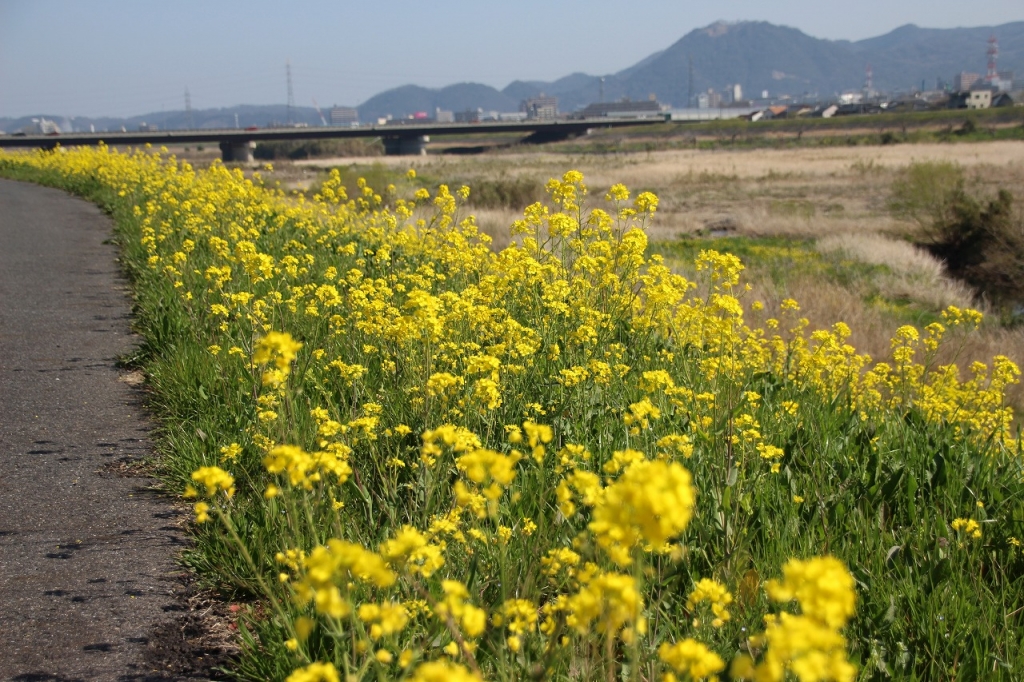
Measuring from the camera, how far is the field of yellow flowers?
6.07 feet

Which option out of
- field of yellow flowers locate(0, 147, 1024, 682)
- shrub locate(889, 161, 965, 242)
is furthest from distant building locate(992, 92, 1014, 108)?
field of yellow flowers locate(0, 147, 1024, 682)

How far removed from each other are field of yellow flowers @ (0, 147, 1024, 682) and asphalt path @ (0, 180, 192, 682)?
20 cm

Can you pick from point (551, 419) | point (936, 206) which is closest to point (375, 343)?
point (551, 419)

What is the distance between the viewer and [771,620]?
2.31 metres

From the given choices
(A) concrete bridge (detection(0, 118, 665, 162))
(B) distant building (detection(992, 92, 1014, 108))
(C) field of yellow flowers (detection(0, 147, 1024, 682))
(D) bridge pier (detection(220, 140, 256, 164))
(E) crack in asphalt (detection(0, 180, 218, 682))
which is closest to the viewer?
(C) field of yellow flowers (detection(0, 147, 1024, 682))

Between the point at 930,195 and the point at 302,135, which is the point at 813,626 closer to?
the point at 930,195

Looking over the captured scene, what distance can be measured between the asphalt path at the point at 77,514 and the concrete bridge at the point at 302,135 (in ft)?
235

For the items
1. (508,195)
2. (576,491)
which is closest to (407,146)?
(508,195)

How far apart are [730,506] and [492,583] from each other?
3.51 ft

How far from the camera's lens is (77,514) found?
11.2 feet

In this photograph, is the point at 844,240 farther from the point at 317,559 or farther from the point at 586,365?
the point at 317,559

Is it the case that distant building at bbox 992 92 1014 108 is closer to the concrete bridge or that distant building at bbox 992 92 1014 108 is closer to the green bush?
the concrete bridge

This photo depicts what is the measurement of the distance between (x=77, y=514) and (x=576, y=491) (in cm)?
199

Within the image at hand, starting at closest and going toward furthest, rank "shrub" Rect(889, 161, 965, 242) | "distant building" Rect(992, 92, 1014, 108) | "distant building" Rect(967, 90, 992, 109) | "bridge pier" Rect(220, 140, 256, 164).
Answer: "shrub" Rect(889, 161, 965, 242)
"bridge pier" Rect(220, 140, 256, 164)
"distant building" Rect(967, 90, 992, 109)
"distant building" Rect(992, 92, 1014, 108)
